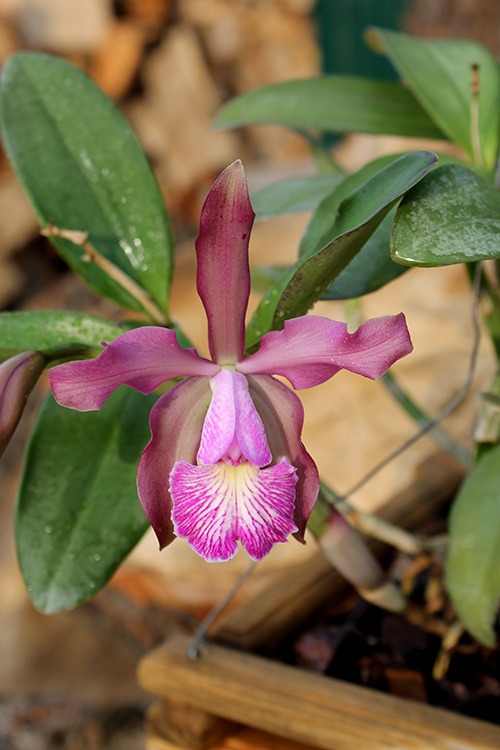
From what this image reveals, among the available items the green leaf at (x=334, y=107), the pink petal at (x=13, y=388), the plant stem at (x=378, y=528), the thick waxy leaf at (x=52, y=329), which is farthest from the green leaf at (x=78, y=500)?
the green leaf at (x=334, y=107)

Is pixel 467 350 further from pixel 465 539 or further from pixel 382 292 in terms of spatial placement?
pixel 465 539

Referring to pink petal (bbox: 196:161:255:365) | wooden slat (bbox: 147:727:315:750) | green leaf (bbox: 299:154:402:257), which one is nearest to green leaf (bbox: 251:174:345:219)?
green leaf (bbox: 299:154:402:257)

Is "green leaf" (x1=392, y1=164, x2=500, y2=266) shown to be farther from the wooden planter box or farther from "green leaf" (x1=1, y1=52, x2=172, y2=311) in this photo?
the wooden planter box

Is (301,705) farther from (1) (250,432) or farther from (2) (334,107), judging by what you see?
(2) (334,107)

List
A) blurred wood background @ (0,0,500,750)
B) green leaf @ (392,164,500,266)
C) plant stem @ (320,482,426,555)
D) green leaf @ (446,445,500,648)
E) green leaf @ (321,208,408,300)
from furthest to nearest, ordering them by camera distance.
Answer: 1. blurred wood background @ (0,0,500,750)
2. plant stem @ (320,482,426,555)
3. green leaf @ (446,445,500,648)
4. green leaf @ (321,208,408,300)
5. green leaf @ (392,164,500,266)

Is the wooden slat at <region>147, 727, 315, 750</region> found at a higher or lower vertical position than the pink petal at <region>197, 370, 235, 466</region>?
lower

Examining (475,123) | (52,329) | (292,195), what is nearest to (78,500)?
(52,329)

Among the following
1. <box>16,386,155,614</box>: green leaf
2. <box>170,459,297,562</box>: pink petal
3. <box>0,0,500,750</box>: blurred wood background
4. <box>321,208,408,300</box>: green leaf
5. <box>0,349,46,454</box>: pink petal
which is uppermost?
<box>0,349,46,454</box>: pink petal
